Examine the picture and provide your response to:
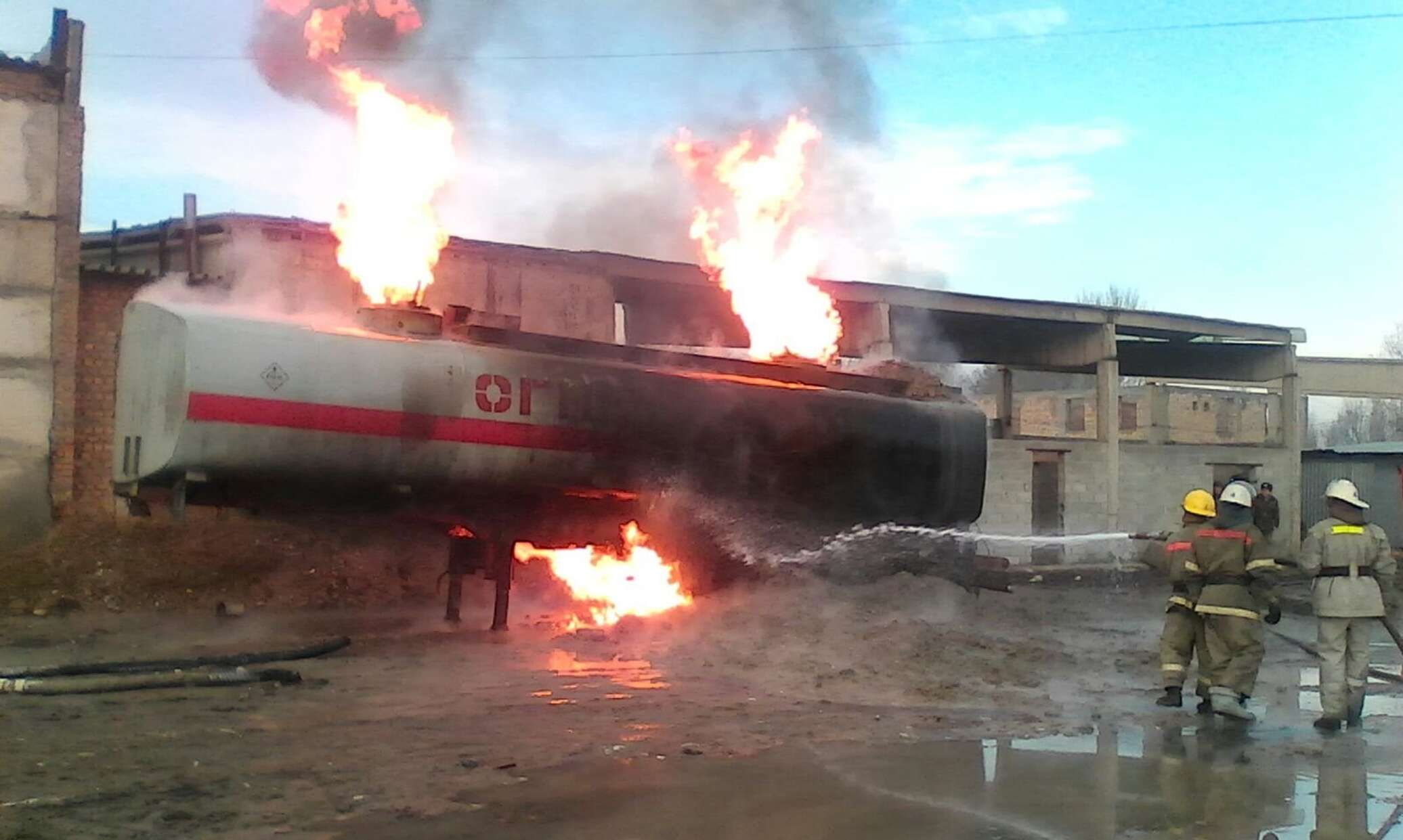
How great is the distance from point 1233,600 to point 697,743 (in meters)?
4.11

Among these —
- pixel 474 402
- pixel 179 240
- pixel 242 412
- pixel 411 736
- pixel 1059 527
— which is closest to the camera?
pixel 411 736

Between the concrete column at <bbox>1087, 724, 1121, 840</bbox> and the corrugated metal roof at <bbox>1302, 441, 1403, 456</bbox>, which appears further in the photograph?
the corrugated metal roof at <bbox>1302, 441, 1403, 456</bbox>

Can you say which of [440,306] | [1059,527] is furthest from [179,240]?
[1059,527]

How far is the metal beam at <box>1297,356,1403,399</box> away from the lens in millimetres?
33500

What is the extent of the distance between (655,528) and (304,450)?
3803mm

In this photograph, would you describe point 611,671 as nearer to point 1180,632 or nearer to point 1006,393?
point 1180,632

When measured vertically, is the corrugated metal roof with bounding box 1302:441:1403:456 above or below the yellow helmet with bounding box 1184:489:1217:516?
above

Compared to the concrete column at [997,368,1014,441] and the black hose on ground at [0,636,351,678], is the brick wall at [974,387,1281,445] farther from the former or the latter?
the black hose on ground at [0,636,351,678]

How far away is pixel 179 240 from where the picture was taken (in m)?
16.6

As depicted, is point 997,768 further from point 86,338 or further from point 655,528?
point 86,338

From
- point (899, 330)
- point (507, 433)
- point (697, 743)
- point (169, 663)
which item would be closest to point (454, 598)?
point (507, 433)

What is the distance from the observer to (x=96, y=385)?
15273 mm

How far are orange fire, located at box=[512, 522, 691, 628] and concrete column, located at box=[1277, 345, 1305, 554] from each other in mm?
17974

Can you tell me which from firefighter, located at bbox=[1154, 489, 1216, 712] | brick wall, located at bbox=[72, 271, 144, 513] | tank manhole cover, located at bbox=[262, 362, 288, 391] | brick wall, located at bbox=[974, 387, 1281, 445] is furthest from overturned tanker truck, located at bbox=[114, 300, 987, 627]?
brick wall, located at bbox=[974, 387, 1281, 445]
